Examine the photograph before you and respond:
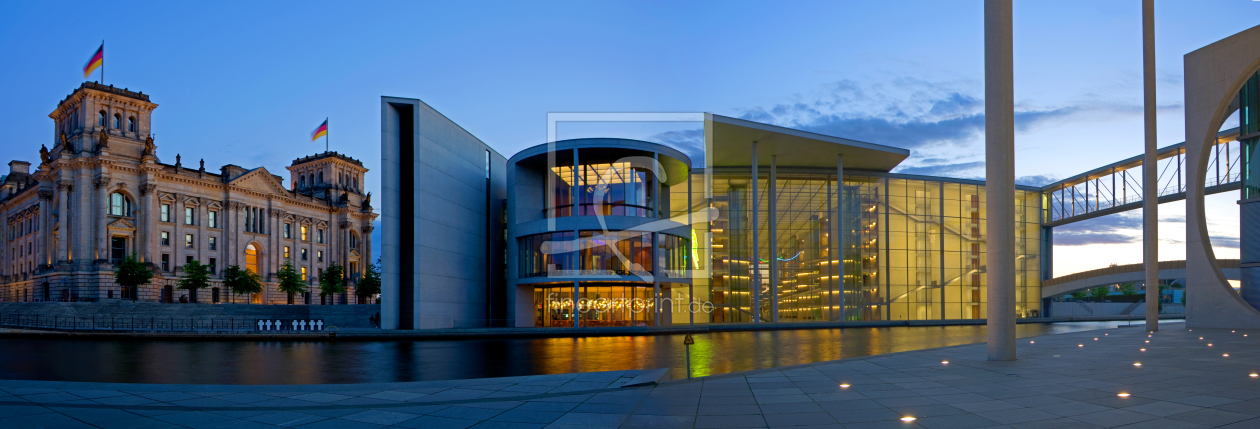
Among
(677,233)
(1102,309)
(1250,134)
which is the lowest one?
(1102,309)

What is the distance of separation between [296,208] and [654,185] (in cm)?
8404

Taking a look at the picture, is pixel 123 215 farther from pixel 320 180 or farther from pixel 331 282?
pixel 320 180

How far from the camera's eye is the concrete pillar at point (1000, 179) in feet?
53.1

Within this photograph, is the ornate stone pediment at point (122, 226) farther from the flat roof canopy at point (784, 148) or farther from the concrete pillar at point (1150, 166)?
the concrete pillar at point (1150, 166)

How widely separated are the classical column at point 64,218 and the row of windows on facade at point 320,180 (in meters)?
47.6

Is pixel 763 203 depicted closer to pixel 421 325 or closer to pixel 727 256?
pixel 727 256

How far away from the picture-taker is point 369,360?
73.4 feet

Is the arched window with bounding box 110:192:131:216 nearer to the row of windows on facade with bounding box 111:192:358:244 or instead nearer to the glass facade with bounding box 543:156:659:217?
the row of windows on facade with bounding box 111:192:358:244

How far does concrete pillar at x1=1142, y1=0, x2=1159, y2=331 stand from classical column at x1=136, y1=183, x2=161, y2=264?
310 feet

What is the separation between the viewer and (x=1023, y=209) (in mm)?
61250

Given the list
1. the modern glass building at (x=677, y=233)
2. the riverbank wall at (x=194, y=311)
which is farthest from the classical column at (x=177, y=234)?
A: the modern glass building at (x=677, y=233)

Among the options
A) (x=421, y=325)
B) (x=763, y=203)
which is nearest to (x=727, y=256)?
(x=763, y=203)

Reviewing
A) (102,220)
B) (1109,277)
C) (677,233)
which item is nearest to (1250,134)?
(1109,277)

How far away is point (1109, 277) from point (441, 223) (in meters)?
49.0
